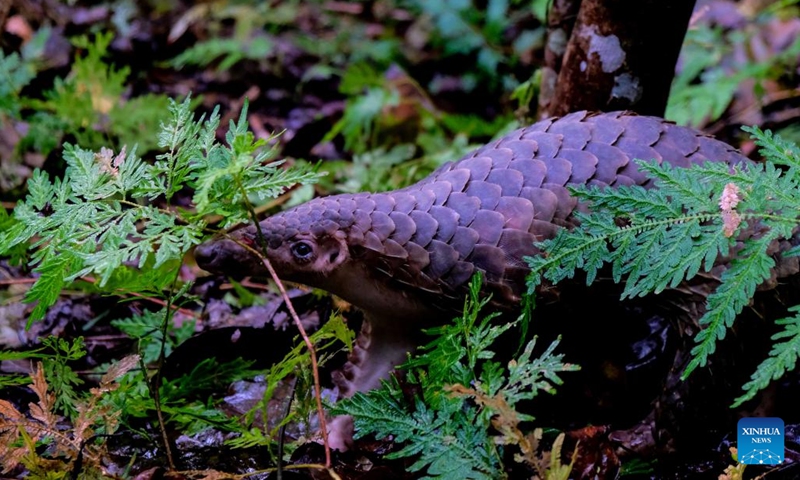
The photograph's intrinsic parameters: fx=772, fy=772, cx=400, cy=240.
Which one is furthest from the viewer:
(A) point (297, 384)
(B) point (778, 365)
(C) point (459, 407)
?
(A) point (297, 384)

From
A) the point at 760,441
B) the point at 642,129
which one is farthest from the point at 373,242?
the point at 760,441

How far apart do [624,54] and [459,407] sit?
61.5 inches

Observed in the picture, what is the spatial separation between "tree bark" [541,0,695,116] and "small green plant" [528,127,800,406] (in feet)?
2.93

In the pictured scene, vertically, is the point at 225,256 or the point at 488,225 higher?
the point at 488,225

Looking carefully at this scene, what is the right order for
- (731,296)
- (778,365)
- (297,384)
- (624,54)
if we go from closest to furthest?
(778,365) < (731,296) < (297,384) < (624,54)

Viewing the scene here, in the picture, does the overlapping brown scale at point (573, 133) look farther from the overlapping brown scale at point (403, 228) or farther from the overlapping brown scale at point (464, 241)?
the overlapping brown scale at point (403, 228)

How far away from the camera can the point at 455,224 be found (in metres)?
2.25

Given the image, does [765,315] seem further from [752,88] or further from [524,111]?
[752,88]

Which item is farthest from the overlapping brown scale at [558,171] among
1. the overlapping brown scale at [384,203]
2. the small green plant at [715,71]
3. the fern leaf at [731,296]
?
the small green plant at [715,71]

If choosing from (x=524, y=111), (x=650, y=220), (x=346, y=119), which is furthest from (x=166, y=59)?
(x=650, y=220)

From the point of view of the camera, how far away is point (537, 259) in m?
1.99

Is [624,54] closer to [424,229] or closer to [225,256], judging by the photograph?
[424,229]

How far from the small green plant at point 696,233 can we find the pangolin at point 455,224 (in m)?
0.22

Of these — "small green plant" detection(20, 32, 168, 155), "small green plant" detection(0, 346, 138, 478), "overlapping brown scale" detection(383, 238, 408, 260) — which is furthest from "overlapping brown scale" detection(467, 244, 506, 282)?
"small green plant" detection(20, 32, 168, 155)
